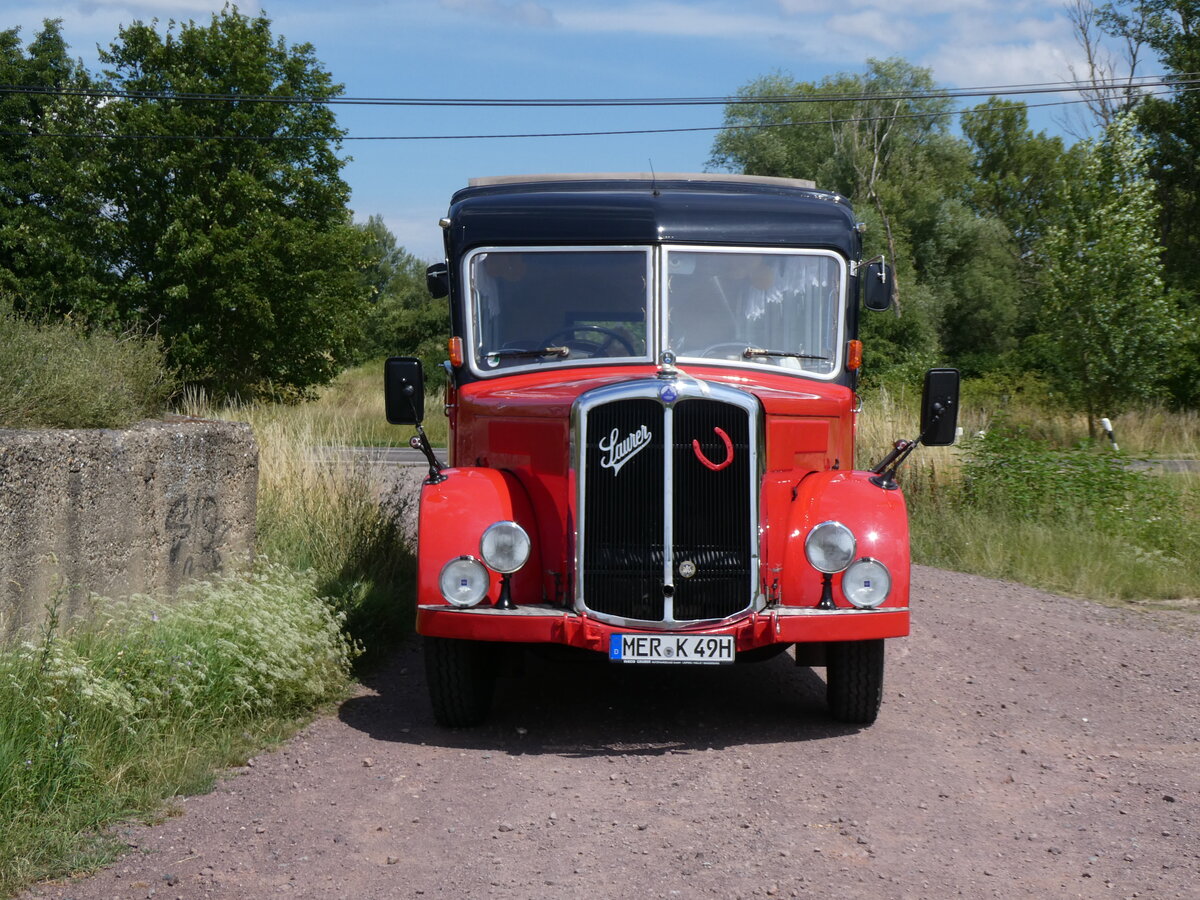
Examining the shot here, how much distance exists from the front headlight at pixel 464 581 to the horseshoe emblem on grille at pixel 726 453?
1.09 meters

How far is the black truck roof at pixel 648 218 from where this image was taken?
6.89 m

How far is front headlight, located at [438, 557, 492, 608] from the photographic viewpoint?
5871 mm

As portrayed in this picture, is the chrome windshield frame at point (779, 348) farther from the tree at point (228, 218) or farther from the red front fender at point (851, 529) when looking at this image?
the tree at point (228, 218)

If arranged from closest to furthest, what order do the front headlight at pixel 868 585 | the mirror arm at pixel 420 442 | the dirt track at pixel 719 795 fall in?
the dirt track at pixel 719 795 → the front headlight at pixel 868 585 → the mirror arm at pixel 420 442

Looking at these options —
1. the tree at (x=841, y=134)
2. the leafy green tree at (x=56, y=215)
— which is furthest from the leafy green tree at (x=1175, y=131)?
the leafy green tree at (x=56, y=215)

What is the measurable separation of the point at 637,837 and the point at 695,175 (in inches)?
171

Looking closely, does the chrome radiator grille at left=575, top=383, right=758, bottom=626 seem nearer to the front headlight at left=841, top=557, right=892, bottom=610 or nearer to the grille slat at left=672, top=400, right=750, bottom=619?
the grille slat at left=672, top=400, right=750, bottom=619

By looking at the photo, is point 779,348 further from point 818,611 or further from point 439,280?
point 439,280

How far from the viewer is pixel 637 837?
4637 millimetres

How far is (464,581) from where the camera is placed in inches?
232

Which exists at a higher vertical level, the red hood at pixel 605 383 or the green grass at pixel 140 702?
the red hood at pixel 605 383

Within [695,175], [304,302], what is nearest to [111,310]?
[304,302]

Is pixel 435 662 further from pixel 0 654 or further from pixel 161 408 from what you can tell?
pixel 161 408

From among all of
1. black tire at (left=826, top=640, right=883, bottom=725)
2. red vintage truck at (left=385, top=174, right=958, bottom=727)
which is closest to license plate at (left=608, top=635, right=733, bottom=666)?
red vintage truck at (left=385, top=174, right=958, bottom=727)
